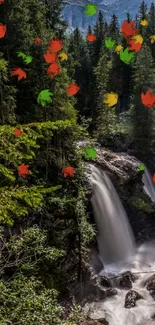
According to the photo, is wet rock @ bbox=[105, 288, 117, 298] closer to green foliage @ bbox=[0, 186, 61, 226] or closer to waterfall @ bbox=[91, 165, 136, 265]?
waterfall @ bbox=[91, 165, 136, 265]

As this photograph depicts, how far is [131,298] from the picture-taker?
1231 cm

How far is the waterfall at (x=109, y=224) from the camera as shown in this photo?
1559cm

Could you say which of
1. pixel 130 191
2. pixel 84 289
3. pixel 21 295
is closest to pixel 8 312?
pixel 21 295

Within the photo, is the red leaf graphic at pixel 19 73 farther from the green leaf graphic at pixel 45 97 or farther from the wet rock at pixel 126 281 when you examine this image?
the wet rock at pixel 126 281

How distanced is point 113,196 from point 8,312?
1287 centimetres

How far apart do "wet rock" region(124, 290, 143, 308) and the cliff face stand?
5336 mm

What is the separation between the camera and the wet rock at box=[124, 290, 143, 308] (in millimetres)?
12173

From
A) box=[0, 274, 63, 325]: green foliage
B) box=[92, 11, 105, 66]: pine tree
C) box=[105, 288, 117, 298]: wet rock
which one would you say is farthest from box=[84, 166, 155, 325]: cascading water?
box=[92, 11, 105, 66]: pine tree

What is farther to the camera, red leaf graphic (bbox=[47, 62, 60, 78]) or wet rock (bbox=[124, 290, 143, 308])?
red leaf graphic (bbox=[47, 62, 60, 78])

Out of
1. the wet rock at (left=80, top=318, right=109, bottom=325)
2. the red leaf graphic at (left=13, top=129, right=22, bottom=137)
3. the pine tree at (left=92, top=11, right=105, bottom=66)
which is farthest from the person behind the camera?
the pine tree at (left=92, top=11, right=105, bottom=66)

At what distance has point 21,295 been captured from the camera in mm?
5172

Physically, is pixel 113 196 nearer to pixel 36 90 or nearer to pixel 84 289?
pixel 84 289

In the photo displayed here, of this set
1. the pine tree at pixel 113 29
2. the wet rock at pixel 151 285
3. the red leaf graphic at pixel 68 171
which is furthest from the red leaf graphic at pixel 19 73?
the pine tree at pixel 113 29

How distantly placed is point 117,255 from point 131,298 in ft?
11.1
